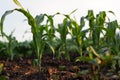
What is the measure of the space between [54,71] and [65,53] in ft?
2.33

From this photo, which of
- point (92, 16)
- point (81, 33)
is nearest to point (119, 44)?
point (81, 33)

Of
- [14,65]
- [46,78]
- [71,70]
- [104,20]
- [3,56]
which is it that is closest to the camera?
[46,78]

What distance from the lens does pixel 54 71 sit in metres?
3.73

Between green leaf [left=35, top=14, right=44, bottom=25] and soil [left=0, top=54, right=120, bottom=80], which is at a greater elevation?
green leaf [left=35, top=14, right=44, bottom=25]

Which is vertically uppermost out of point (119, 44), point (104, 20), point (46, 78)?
point (104, 20)

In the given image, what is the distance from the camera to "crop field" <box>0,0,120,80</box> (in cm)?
323

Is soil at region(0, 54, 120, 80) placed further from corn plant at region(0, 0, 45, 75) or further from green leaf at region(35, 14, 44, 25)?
Answer: green leaf at region(35, 14, 44, 25)

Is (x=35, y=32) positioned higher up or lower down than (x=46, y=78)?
higher up

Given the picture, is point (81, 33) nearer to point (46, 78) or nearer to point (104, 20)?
point (104, 20)

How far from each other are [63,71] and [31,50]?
1507 millimetres

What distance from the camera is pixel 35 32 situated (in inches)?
145

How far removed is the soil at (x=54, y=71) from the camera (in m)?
3.38

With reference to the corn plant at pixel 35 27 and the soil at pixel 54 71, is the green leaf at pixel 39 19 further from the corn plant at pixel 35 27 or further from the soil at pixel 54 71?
the soil at pixel 54 71

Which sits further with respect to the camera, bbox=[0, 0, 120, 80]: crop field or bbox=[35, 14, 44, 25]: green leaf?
bbox=[35, 14, 44, 25]: green leaf
